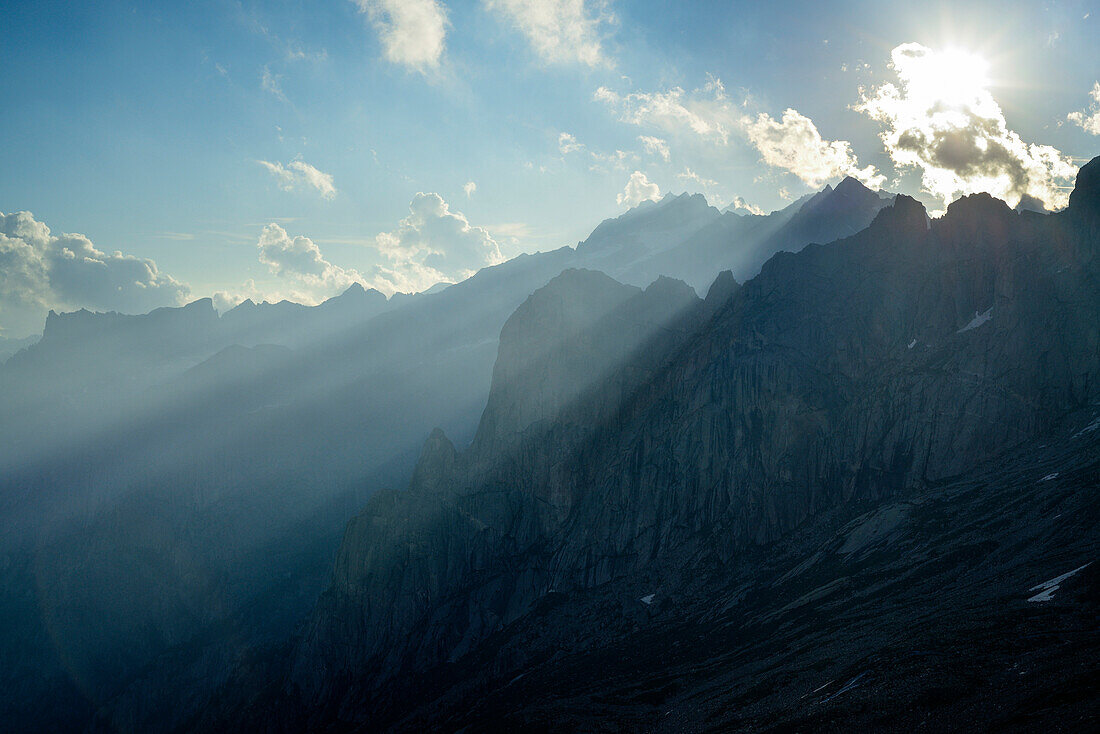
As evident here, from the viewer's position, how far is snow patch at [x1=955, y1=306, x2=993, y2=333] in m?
173

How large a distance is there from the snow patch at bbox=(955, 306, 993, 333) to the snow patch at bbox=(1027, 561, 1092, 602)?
365 feet

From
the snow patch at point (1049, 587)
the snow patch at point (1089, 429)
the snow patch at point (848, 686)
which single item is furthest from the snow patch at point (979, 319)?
the snow patch at point (848, 686)

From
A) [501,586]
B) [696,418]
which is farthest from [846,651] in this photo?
[501,586]

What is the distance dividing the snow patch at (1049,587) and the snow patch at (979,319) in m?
111

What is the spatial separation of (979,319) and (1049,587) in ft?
391

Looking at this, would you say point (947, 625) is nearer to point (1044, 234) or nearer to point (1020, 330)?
point (1020, 330)

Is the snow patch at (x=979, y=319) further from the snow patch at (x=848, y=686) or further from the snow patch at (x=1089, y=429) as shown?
the snow patch at (x=848, y=686)

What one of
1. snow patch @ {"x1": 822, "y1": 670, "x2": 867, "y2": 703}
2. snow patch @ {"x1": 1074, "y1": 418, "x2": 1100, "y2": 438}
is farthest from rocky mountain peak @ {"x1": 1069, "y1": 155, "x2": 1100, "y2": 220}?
snow patch @ {"x1": 822, "y1": 670, "x2": 867, "y2": 703}

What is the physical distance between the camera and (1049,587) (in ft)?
264

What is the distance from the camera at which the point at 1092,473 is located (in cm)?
11338

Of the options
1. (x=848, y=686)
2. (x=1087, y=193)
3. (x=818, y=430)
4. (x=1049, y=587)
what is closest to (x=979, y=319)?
(x=1087, y=193)

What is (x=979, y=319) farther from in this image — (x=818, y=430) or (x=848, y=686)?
(x=848, y=686)

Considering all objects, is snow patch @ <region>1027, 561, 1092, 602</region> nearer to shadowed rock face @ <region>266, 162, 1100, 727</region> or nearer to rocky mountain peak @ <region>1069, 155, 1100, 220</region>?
shadowed rock face @ <region>266, 162, 1100, 727</region>

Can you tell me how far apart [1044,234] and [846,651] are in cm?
15861
